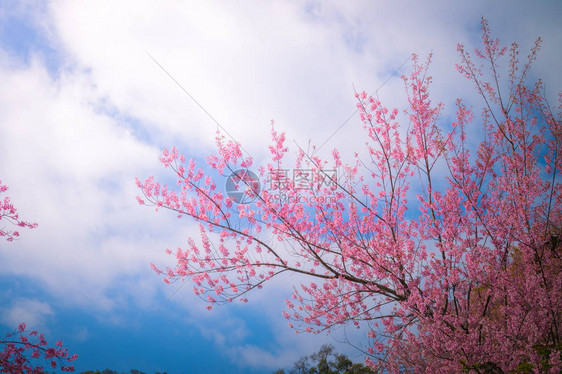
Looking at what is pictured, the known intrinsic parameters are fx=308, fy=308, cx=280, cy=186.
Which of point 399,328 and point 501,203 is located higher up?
point 501,203

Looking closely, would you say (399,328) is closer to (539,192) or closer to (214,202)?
(539,192)

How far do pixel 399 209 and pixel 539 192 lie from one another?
8.05ft

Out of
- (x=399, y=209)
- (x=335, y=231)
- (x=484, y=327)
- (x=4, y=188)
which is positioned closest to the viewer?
(x=484, y=327)

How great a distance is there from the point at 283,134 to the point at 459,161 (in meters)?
3.94

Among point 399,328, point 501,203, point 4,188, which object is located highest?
point 4,188

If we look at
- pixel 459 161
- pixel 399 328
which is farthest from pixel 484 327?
pixel 459 161

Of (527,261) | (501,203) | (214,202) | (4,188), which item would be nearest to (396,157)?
(501,203)

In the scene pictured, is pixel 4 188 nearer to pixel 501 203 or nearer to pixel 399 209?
pixel 399 209

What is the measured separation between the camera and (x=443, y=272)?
18.4ft

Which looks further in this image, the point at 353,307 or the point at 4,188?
the point at 4,188

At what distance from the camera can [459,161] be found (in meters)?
6.81

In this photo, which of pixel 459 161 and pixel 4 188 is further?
pixel 4 188

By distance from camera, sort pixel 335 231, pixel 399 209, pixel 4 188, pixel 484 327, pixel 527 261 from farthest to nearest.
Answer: pixel 4 188
pixel 399 209
pixel 335 231
pixel 527 261
pixel 484 327

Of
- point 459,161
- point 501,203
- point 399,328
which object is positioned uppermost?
point 459,161
